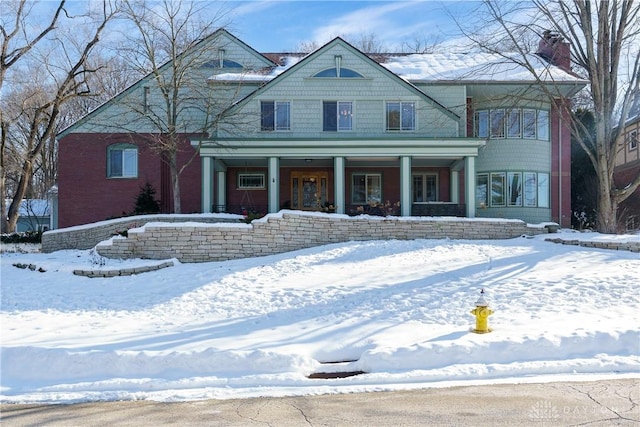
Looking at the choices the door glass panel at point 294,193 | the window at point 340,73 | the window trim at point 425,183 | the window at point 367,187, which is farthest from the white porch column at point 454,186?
the door glass panel at point 294,193

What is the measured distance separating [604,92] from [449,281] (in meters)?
10.8

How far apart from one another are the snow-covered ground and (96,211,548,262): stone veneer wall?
78 centimetres

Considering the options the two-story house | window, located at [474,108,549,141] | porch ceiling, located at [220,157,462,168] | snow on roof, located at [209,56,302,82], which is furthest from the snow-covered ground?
snow on roof, located at [209,56,302,82]

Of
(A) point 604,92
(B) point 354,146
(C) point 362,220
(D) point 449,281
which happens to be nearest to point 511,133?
(A) point 604,92

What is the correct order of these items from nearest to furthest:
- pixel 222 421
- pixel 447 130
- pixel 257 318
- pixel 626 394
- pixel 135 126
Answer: pixel 222 421 → pixel 626 394 → pixel 257 318 → pixel 447 130 → pixel 135 126

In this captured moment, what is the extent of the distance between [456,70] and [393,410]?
20.6 metres

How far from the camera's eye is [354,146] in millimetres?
19094

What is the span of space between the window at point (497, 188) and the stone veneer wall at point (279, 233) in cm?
Result: 465

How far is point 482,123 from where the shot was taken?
74.7 feet

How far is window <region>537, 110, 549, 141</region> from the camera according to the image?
22.7 metres

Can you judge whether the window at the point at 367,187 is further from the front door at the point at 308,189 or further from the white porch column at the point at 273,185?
the white porch column at the point at 273,185

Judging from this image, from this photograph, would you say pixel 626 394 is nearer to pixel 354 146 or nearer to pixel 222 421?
pixel 222 421

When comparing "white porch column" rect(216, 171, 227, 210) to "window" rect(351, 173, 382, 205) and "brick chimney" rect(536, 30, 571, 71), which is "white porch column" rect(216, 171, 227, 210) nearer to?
"window" rect(351, 173, 382, 205)

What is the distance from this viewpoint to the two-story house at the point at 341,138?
65.2 ft
